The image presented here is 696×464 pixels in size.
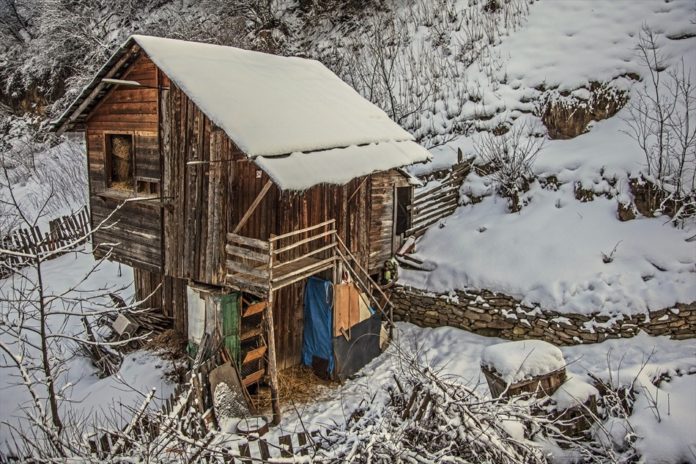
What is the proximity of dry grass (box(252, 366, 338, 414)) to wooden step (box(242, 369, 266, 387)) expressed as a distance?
0.43m

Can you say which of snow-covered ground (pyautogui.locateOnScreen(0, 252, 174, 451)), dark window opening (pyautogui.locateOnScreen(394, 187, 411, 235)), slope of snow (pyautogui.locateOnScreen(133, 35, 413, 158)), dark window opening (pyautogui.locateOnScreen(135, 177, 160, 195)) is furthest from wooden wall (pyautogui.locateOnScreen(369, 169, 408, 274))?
snow-covered ground (pyautogui.locateOnScreen(0, 252, 174, 451))

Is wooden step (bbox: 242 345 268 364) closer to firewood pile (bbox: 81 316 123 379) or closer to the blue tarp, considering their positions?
the blue tarp

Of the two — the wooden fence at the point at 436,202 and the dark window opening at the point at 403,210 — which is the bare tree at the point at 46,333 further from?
the wooden fence at the point at 436,202

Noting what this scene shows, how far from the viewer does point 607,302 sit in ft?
37.4

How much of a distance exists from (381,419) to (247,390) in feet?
21.1

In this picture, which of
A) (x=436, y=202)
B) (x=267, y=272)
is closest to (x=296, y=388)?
(x=267, y=272)

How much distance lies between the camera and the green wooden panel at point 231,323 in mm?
9969

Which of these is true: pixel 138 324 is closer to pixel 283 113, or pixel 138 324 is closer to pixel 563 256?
pixel 283 113

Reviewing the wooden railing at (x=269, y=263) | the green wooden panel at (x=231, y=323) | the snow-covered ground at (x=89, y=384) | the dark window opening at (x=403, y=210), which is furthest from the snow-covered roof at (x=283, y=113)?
the snow-covered ground at (x=89, y=384)

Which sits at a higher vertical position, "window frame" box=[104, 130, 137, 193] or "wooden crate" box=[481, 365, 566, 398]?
"window frame" box=[104, 130, 137, 193]

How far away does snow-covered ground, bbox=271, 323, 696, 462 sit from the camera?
18.7ft

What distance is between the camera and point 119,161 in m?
11.5

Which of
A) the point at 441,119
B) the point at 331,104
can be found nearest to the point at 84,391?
the point at 331,104

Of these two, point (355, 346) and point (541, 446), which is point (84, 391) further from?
point (541, 446)
